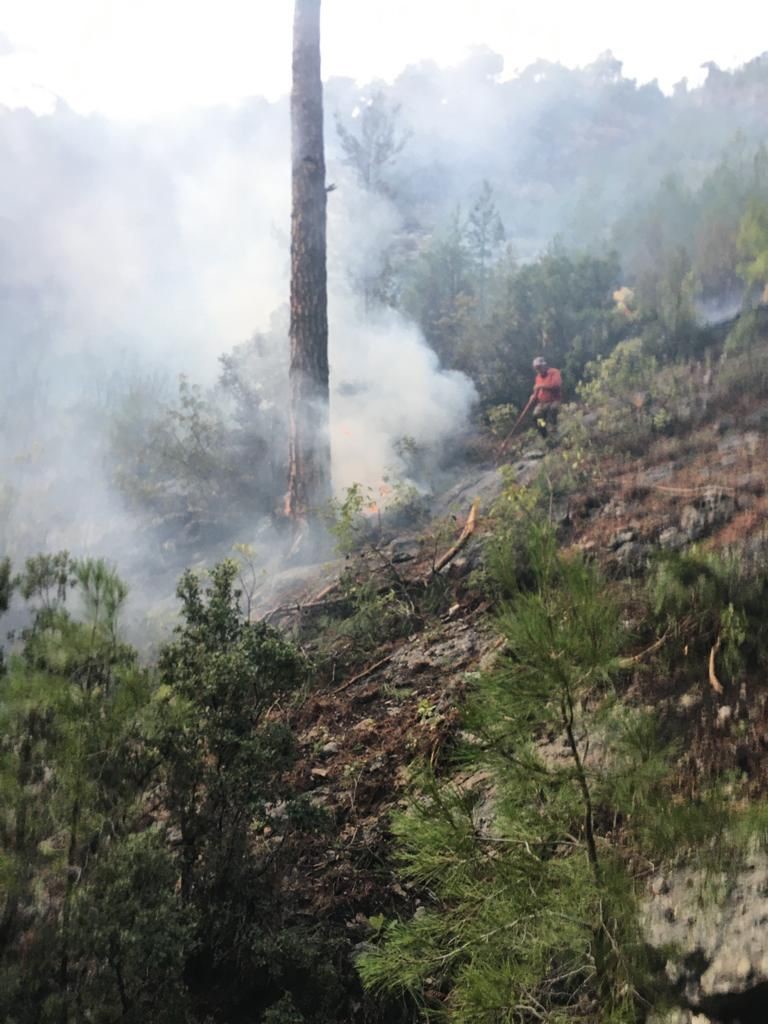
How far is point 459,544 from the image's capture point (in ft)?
16.0

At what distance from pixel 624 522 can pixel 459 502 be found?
210 cm

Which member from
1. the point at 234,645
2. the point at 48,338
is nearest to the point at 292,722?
the point at 234,645

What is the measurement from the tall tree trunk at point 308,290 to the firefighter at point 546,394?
1987mm

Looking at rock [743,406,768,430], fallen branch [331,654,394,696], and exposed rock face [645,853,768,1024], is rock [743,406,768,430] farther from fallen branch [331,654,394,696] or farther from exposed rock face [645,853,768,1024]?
exposed rock face [645,853,768,1024]

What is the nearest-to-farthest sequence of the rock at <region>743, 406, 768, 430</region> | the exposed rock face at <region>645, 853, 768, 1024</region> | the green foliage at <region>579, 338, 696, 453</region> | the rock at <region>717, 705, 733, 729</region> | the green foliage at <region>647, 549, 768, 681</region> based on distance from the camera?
the exposed rock face at <region>645, 853, 768, 1024</region>
the rock at <region>717, 705, 733, 729</region>
the green foliage at <region>647, 549, 768, 681</region>
the rock at <region>743, 406, 768, 430</region>
the green foliage at <region>579, 338, 696, 453</region>

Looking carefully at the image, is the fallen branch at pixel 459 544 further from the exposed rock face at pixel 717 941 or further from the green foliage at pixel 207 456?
the exposed rock face at pixel 717 941

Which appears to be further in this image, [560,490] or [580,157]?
[580,157]

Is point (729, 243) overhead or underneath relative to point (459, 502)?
overhead

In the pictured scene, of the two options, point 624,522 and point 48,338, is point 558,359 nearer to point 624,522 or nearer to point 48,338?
point 624,522

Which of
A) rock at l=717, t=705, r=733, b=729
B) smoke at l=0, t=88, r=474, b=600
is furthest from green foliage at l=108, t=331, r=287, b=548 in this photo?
rock at l=717, t=705, r=733, b=729

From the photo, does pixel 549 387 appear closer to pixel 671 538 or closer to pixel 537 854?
pixel 671 538

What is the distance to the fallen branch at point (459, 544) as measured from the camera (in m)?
4.81

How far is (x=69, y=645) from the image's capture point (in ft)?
7.97

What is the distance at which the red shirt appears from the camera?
6.82m
